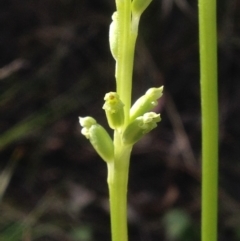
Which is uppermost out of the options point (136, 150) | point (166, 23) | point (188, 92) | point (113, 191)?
point (166, 23)

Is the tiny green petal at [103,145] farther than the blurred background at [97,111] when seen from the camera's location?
No

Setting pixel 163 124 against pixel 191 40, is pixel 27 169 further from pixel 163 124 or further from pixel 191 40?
pixel 191 40

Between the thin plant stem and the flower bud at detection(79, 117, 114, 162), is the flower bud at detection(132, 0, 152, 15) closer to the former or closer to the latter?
the thin plant stem

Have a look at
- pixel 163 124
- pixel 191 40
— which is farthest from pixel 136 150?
pixel 191 40

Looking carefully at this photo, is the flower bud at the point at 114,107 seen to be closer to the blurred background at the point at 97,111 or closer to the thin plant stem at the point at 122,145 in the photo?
the thin plant stem at the point at 122,145

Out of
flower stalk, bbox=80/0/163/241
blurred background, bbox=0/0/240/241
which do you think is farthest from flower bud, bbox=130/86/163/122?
blurred background, bbox=0/0/240/241

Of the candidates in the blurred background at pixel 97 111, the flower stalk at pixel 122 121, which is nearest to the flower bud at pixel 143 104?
the flower stalk at pixel 122 121
